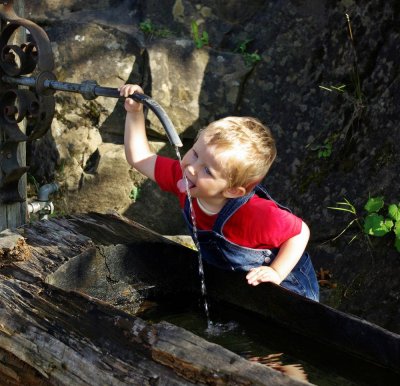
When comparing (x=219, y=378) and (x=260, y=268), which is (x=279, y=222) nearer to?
(x=260, y=268)

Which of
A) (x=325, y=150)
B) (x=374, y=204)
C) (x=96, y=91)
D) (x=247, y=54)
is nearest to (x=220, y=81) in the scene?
(x=247, y=54)

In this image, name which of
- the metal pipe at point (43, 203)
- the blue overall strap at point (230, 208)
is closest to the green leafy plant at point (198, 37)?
the metal pipe at point (43, 203)

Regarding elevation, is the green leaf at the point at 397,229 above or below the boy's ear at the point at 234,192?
below

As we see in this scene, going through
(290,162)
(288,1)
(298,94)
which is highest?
(288,1)

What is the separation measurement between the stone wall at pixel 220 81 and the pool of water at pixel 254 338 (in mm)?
1177

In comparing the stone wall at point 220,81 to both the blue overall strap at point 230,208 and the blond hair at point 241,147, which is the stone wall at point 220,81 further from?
the blond hair at point 241,147

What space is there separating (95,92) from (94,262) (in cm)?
69

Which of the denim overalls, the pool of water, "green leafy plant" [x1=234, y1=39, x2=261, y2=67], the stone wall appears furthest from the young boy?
"green leafy plant" [x1=234, y1=39, x2=261, y2=67]

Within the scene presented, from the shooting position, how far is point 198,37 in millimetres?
4840

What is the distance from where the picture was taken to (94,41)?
4.79m

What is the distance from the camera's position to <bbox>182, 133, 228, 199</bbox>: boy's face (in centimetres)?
291

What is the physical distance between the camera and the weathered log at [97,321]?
88.9 inches

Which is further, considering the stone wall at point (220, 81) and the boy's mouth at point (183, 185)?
the stone wall at point (220, 81)

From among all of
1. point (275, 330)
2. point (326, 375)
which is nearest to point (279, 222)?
point (275, 330)
